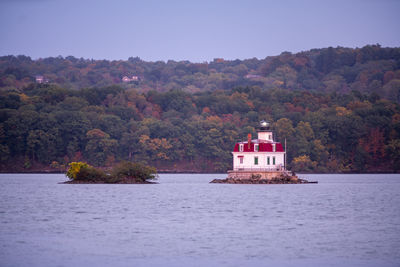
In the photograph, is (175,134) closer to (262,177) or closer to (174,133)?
(174,133)

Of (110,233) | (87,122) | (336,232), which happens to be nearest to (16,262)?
(110,233)

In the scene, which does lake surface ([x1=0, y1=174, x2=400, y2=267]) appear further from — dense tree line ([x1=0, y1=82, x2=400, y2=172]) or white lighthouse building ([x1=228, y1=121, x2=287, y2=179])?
dense tree line ([x1=0, y1=82, x2=400, y2=172])

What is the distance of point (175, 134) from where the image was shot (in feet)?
445

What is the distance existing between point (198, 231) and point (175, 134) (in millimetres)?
98560

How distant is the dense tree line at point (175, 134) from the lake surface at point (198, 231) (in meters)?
64.3

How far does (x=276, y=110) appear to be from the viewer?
148 metres

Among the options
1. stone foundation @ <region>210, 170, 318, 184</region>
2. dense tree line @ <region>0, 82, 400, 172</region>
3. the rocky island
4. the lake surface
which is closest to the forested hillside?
dense tree line @ <region>0, 82, 400, 172</region>

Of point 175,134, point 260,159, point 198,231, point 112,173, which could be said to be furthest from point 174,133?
point 198,231

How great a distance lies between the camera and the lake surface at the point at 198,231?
28.9 meters

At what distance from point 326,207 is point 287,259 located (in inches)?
1014

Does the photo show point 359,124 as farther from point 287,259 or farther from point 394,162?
point 287,259

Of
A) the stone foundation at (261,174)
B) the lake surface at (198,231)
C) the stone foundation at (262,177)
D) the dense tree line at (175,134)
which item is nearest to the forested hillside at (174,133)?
the dense tree line at (175,134)

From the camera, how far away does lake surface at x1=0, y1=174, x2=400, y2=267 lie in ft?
94.9

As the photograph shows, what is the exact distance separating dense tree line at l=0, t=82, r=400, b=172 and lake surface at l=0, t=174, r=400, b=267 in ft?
211
